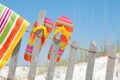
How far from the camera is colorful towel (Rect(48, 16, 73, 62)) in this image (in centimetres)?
→ 623

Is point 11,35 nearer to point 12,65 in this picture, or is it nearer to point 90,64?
point 12,65

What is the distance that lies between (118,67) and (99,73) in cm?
45

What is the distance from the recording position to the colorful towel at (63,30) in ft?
20.5

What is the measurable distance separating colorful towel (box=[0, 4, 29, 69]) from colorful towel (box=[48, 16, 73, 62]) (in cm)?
49

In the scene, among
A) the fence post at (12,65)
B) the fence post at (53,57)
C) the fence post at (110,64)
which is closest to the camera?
the fence post at (110,64)

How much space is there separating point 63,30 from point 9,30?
0.82m

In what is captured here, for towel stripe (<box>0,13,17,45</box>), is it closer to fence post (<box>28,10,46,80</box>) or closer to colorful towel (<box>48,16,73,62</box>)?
fence post (<box>28,10,46,80</box>)

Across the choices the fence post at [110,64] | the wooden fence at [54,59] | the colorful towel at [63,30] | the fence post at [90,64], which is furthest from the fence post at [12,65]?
the fence post at [110,64]

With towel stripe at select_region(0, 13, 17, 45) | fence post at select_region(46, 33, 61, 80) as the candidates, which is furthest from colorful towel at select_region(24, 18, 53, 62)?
towel stripe at select_region(0, 13, 17, 45)

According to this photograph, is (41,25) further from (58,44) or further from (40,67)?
(40,67)

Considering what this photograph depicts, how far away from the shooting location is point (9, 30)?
20.4 feet

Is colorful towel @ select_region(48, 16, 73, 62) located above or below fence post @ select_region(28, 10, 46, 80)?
above

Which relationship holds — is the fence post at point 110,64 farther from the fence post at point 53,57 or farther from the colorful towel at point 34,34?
the colorful towel at point 34,34

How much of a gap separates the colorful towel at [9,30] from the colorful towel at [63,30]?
493mm
